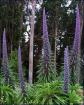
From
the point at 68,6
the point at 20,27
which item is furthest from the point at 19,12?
the point at 68,6

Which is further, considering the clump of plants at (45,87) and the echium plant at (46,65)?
the echium plant at (46,65)

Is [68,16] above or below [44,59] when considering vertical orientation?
above

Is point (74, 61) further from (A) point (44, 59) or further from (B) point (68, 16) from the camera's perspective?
(B) point (68, 16)

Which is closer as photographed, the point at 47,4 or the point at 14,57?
the point at 14,57

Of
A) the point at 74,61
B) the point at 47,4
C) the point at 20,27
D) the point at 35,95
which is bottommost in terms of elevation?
the point at 35,95


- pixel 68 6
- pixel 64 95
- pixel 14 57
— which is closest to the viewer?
pixel 64 95

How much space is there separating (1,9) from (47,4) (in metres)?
4.08

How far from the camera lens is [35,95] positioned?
9250 millimetres

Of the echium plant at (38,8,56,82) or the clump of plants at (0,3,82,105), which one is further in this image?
the echium plant at (38,8,56,82)

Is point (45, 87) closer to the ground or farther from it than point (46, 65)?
closer to the ground

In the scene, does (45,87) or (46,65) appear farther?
(46,65)

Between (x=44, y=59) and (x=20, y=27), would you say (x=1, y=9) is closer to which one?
(x=20, y=27)

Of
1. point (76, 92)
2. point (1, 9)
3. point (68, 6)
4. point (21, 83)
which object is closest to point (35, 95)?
point (21, 83)

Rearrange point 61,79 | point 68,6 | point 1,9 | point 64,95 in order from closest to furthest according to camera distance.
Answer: point 64,95 < point 61,79 < point 1,9 < point 68,6
